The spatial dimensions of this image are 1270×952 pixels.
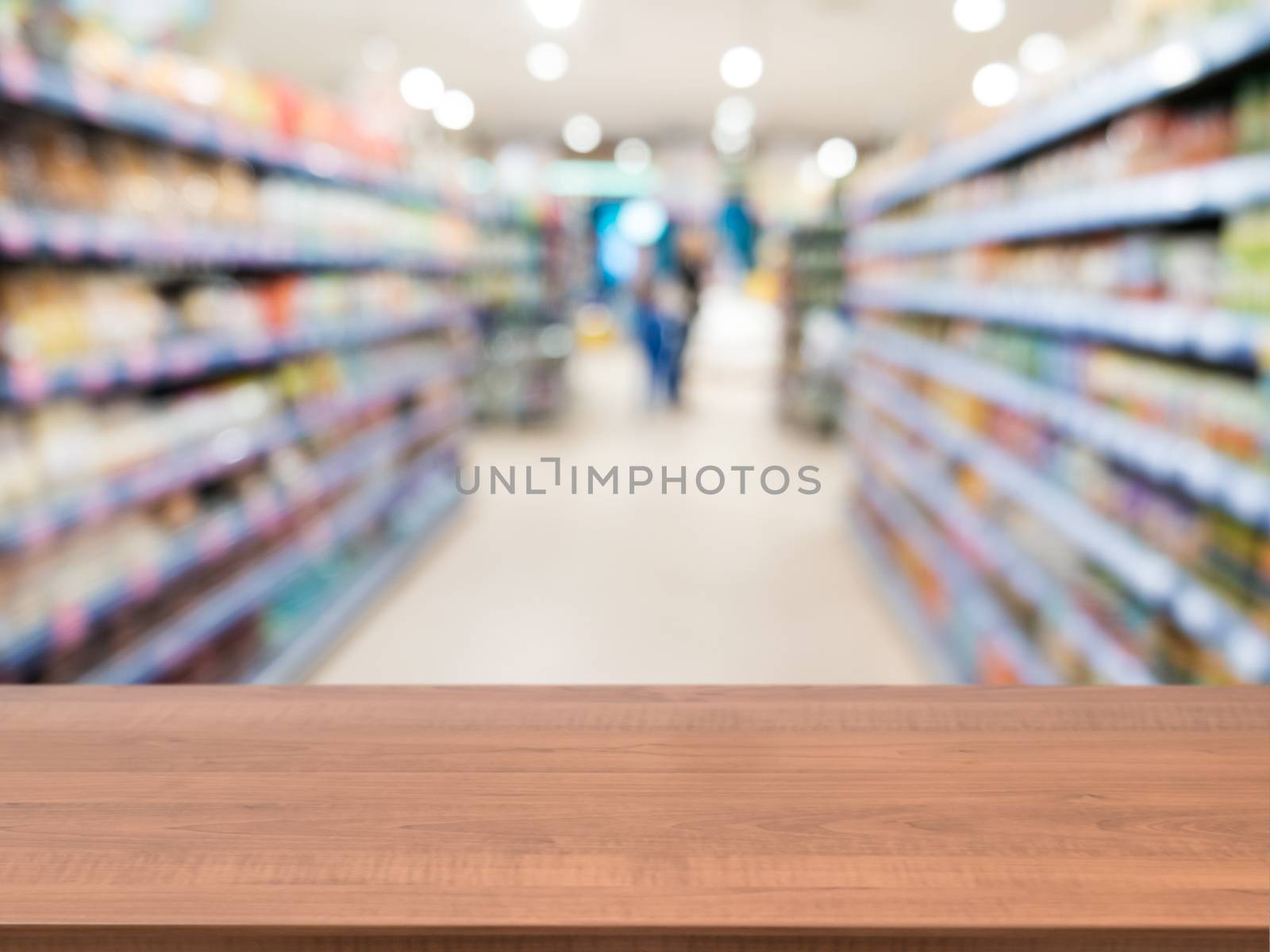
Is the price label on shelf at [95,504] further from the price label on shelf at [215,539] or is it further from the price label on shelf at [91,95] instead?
the price label on shelf at [91,95]

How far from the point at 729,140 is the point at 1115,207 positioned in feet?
44.7

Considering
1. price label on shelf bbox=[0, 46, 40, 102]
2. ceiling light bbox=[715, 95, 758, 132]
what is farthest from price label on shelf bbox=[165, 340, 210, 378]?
ceiling light bbox=[715, 95, 758, 132]

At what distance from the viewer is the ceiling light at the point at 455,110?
39.8 feet

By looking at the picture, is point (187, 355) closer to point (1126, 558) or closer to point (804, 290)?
point (1126, 558)

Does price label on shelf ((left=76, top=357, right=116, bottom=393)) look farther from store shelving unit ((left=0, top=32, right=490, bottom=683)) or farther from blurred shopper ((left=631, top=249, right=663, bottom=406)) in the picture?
blurred shopper ((left=631, top=249, right=663, bottom=406))

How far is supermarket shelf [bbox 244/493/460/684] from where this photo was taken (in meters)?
3.45

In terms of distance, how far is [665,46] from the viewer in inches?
367

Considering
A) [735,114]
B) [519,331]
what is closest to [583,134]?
[735,114]

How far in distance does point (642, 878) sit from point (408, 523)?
4685 mm

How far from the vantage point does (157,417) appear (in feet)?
9.66

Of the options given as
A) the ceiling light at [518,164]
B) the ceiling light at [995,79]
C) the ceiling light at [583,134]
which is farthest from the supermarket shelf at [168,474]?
the ceiling light at [583,134]

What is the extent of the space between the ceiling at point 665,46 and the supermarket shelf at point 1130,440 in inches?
195

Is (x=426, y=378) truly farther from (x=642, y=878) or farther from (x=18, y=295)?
(x=642, y=878)

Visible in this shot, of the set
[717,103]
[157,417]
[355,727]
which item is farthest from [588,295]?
[355,727]
